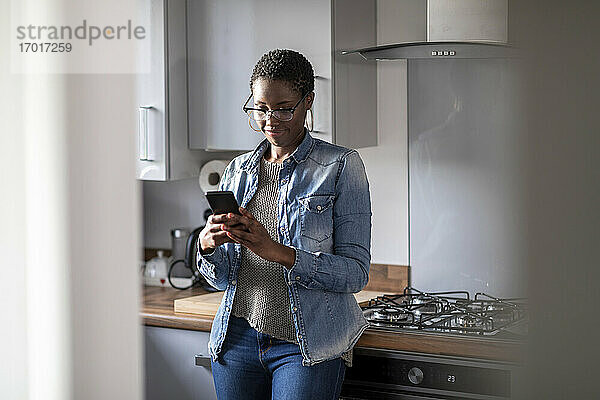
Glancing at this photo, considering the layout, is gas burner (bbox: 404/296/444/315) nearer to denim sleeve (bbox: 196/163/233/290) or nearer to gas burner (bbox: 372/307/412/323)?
gas burner (bbox: 372/307/412/323)

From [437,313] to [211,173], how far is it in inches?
33.2

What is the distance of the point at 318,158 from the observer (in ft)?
4.68

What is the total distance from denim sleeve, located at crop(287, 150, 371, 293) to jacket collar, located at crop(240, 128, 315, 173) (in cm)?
7

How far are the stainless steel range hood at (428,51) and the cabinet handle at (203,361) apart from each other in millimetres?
900

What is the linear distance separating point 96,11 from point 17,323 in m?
0.17

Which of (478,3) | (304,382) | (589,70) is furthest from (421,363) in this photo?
(589,70)

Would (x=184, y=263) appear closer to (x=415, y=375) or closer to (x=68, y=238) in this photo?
(x=415, y=375)

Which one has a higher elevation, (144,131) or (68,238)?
(144,131)

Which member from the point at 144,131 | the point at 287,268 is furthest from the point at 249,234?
the point at 144,131

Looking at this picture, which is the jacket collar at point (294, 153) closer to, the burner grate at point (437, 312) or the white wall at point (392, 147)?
the burner grate at point (437, 312)

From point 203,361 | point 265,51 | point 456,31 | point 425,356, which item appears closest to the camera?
point 425,356

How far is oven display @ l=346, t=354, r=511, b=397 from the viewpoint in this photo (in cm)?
167

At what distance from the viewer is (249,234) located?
4.11 feet

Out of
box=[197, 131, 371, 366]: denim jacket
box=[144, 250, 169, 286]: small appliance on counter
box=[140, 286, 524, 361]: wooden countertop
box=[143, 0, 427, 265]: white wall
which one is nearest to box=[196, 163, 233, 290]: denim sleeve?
box=[197, 131, 371, 366]: denim jacket
